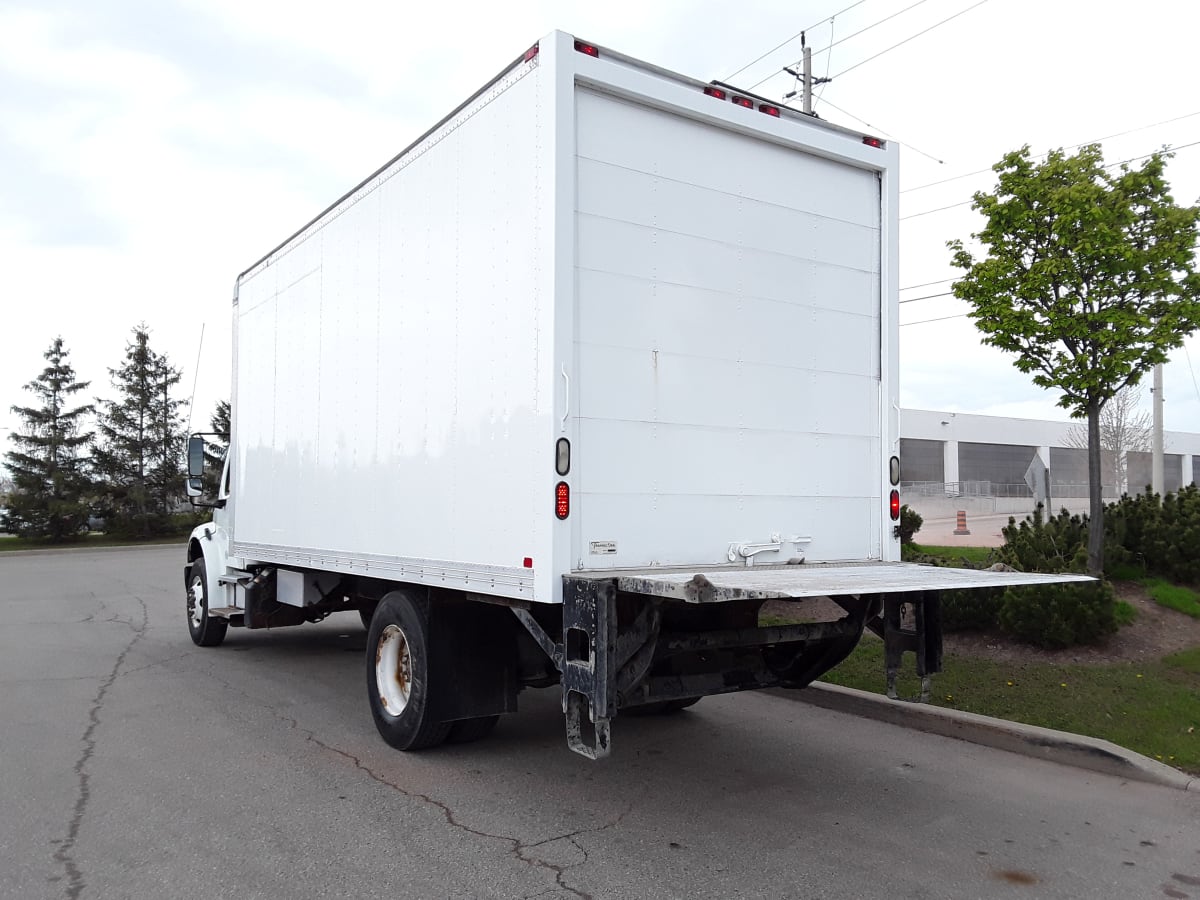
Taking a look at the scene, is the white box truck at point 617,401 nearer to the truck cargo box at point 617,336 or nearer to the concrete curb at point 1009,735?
the truck cargo box at point 617,336

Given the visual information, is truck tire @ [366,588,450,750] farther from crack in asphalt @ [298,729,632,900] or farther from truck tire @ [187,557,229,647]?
truck tire @ [187,557,229,647]

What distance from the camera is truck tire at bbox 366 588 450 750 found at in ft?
19.5

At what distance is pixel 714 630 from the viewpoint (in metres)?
5.62

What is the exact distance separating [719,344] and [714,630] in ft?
5.60

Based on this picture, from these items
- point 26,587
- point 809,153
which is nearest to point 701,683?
point 809,153

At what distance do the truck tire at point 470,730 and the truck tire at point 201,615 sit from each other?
16.8 feet

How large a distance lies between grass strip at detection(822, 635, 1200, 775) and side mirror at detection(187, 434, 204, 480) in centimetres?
722

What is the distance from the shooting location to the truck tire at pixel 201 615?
10742 millimetres

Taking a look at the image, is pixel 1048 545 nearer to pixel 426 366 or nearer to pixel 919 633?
pixel 919 633

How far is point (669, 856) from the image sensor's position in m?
4.60

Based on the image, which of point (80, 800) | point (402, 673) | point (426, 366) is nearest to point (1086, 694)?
point (402, 673)

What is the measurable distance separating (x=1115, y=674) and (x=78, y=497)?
143 feet

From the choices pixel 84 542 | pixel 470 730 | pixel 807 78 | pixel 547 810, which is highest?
pixel 807 78

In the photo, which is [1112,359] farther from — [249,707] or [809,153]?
[249,707]
